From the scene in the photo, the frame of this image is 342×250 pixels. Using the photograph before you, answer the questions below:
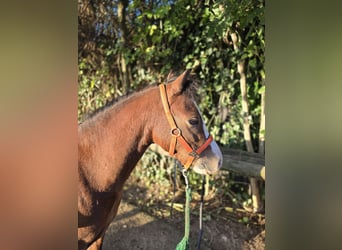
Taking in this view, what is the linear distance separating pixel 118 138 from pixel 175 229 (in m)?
0.63

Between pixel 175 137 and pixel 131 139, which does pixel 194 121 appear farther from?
pixel 131 139

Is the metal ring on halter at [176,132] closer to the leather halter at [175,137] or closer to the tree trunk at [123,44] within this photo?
the leather halter at [175,137]

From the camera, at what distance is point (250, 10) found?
1.61 m

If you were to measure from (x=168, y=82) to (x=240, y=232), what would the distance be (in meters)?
0.92

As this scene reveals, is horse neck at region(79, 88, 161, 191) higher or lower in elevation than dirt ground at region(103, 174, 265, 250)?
higher

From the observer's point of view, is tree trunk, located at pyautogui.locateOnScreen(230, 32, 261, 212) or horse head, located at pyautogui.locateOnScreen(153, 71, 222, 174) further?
tree trunk, located at pyautogui.locateOnScreen(230, 32, 261, 212)

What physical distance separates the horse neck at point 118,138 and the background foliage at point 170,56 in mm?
346

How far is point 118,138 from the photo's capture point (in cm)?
143

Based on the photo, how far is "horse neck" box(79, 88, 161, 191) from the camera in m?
1.43

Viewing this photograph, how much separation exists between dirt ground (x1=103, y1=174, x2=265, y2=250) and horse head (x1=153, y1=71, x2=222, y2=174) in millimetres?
488

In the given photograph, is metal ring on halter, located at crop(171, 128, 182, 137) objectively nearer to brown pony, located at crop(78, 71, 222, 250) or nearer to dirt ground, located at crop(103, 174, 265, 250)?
brown pony, located at crop(78, 71, 222, 250)

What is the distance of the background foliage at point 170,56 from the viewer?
1808 millimetres

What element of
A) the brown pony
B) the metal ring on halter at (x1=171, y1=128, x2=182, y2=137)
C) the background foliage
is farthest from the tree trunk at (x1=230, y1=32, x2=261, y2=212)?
the metal ring on halter at (x1=171, y1=128, x2=182, y2=137)
